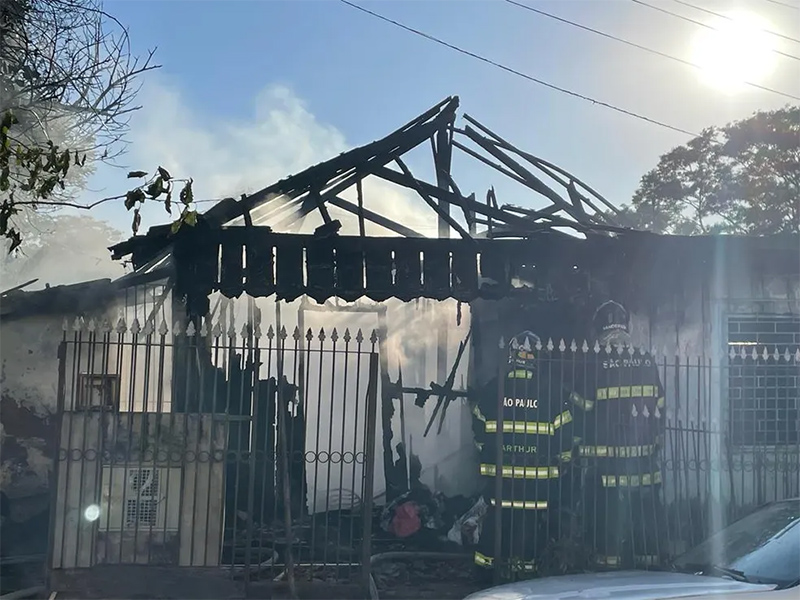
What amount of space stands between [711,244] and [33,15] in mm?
7430

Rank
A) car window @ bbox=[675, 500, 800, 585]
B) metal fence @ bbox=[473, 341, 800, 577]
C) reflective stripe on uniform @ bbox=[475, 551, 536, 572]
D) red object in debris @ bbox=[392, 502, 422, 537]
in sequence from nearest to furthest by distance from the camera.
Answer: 1. car window @ bbox=[675, 500, 800, 585]
2. reflective stripe on uniform @ bbox=[475, 551, 536, 572]
3. metal fence @ bbox=[473, 341, 800, 577]
4. red object in debris @ bbox=[392, 502, 422, 537]

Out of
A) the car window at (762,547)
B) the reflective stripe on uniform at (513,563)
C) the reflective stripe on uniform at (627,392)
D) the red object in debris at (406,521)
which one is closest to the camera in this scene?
the car window at (762,547)

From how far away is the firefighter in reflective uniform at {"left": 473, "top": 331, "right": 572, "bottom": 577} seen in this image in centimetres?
660

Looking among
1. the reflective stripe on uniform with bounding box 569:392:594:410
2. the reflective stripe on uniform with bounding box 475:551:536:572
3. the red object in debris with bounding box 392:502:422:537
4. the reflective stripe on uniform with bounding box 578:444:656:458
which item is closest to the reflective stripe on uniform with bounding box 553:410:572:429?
the reflective stripe on uniform with bounding box 569:392:594:410

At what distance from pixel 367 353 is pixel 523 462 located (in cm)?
173

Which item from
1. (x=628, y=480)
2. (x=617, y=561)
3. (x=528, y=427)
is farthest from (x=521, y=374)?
(x=617, y=561)

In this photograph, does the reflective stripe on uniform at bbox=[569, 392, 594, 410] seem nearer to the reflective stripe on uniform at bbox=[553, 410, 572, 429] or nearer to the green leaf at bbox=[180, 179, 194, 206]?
the reflective stripe on uniform at bbox=[553, 410, 572, 429]

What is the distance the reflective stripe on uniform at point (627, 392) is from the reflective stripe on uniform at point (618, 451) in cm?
46

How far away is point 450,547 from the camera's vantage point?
301 inches

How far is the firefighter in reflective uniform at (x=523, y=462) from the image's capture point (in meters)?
6.60

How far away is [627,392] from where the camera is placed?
675cm

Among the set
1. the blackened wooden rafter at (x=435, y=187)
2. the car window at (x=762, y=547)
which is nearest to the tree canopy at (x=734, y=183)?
the blackened wooden rafter at (x=435, y=187)

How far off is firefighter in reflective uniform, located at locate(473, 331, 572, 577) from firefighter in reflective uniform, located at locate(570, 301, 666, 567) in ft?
0.80

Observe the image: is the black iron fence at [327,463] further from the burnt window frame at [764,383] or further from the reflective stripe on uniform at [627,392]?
the burnt window frame at [764,383]
